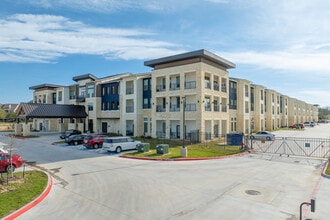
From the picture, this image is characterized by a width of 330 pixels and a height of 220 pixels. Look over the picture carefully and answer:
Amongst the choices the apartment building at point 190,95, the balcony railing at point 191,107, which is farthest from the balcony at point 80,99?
the balcony railing at point 191,107

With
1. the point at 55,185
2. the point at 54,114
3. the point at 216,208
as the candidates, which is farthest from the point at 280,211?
the point at 54,114

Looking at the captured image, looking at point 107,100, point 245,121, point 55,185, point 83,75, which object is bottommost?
point 55,185

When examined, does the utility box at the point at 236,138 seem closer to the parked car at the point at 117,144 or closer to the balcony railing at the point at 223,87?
the parked car at the point at 117,144

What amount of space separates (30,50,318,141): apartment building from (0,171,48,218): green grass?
15478 millimetres

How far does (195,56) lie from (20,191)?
27726 mm

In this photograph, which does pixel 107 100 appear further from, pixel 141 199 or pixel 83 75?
pixel 141 199

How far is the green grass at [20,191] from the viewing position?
9.52 meters


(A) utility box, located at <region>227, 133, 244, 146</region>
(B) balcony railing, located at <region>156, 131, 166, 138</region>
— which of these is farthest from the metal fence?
(B) balcony railing, located at <region>156, 131, 166, 138</region>

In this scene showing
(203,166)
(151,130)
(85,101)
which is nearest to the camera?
(203,166)

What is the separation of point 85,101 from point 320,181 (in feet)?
160

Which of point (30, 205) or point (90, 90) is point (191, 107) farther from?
point (90, 90)

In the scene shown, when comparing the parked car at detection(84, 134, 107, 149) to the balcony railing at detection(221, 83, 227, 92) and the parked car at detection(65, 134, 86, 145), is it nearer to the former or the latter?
the parked car at detection(65, 134, 86, 145)

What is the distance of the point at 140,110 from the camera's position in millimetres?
42062

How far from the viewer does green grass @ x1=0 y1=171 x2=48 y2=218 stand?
952cm
